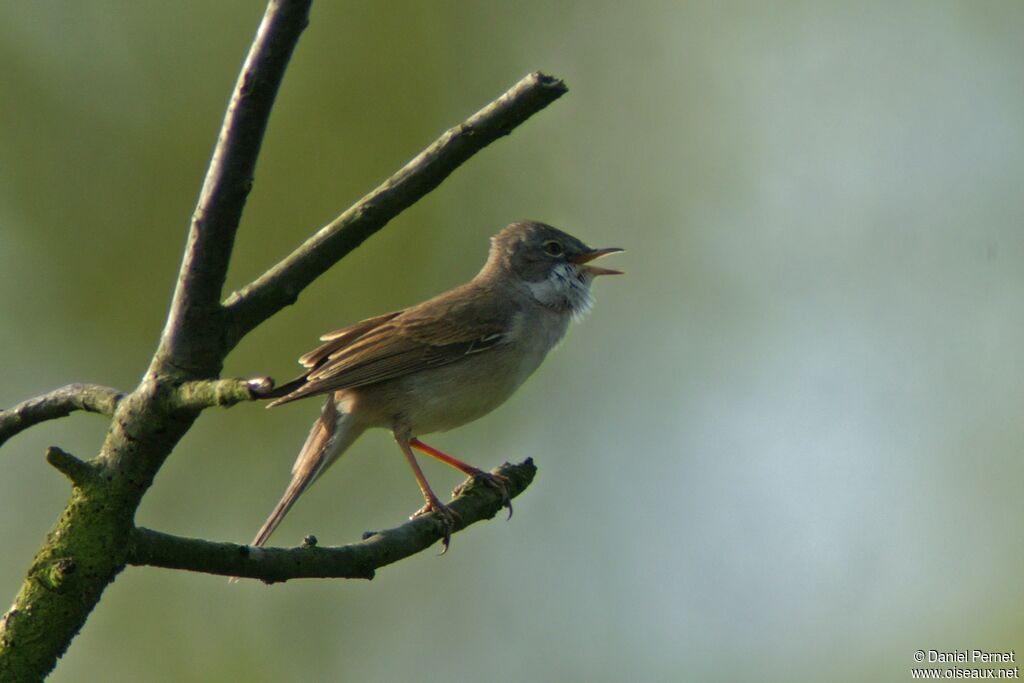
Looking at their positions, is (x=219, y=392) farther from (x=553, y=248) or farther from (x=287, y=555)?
(x=553, y=248)

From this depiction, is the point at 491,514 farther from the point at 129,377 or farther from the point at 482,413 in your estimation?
the point at 129,377

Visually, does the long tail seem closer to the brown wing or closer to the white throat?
the brown wing

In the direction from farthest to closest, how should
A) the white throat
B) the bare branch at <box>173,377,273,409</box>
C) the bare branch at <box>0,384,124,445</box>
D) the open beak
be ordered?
the open beak
the white throat
the bare branch at <box>0,384,124,445</box>
the bare branch at <box>173,377,273,409</box>

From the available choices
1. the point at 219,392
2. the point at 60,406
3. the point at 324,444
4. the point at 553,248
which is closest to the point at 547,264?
the point at 553,248

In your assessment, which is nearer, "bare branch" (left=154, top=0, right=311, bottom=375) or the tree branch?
"bare branch" (left=154, top=0, right=311, bottom=375)

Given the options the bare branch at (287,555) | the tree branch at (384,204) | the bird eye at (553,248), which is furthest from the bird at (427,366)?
the tree branch at (384,204)

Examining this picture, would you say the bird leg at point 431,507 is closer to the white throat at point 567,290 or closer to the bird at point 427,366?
the bird at point 427,366

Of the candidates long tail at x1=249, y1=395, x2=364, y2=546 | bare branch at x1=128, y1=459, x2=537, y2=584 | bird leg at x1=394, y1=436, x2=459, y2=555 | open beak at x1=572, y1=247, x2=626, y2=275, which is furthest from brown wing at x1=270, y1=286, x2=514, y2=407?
bare branch at x1=128, y1=459, x2=537, y2=584

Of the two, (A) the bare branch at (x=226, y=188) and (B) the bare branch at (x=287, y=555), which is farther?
(B) the bare branch at (x=287, y=555)
